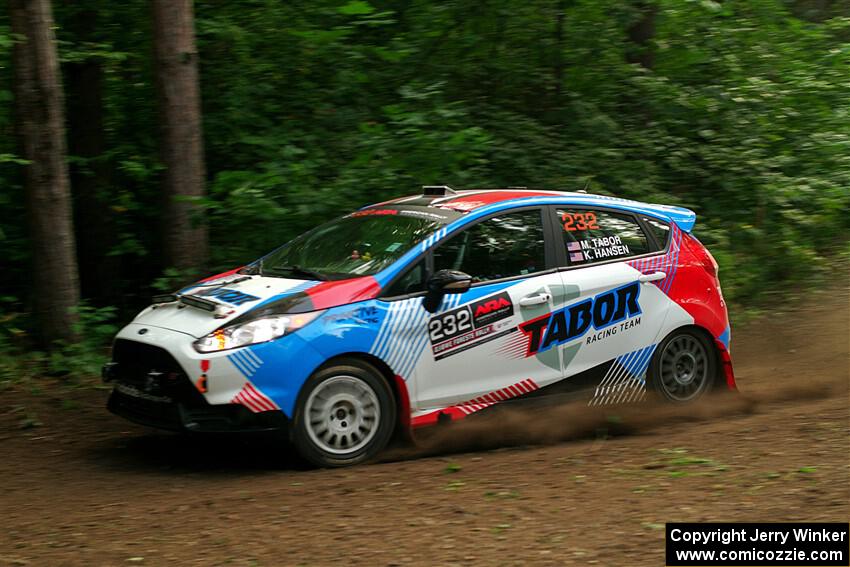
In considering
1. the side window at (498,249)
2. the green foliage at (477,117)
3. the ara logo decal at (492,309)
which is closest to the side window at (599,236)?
the side window at (498,249)

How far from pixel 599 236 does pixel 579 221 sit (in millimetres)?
204

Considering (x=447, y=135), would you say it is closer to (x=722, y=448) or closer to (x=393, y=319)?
(x=393, y=319)

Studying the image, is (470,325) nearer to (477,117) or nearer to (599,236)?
(599,236)

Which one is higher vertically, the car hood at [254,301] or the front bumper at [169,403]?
the car hood at [254,301]

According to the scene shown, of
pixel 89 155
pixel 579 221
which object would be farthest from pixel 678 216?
pixel 89 155

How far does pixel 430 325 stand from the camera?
22.9ft

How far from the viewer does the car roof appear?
7.58 meters

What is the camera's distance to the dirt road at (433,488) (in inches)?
196

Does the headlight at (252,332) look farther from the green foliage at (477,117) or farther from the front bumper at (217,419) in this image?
the green foliage at (477,117)

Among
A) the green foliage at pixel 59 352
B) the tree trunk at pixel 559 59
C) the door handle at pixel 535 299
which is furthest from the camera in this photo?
the tree trunk at pixel 559 59

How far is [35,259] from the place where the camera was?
372 inches

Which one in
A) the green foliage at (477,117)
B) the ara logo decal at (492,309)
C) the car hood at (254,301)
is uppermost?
the green foliage at (477,117)

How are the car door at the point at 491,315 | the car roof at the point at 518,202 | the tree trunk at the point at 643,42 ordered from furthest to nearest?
1. the tree trunk at the point at 643,42
2. the car roof at the point at 518,202
3. the car door at the point at 491,315

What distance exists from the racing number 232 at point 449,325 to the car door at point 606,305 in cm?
69
